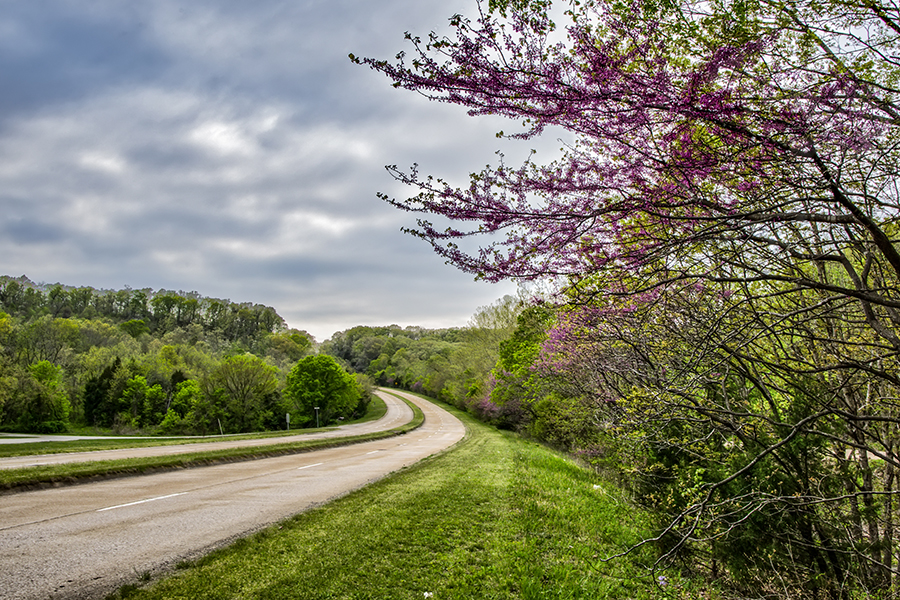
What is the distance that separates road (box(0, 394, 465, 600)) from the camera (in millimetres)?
4953

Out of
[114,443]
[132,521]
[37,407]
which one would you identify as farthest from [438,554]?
[37,407]

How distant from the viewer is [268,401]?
44031mm

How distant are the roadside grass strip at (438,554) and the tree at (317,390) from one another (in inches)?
1562

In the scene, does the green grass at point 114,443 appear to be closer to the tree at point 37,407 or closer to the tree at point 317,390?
the tree at point 37,407

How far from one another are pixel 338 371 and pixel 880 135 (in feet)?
165

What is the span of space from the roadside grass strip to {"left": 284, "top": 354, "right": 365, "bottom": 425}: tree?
130ft

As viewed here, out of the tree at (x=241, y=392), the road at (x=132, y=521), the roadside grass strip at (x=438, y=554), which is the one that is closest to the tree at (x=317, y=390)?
the tree at (x=241, y=392)

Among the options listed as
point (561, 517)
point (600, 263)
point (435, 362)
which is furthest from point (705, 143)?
point (435, 362)

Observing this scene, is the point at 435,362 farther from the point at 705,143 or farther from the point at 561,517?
the point at 705,143

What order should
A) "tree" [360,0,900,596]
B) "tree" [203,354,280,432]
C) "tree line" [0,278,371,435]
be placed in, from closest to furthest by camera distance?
"tree" [360,0,900,596] → "tree line" [0,278,371,435] → "tree" [203,354,280,432]

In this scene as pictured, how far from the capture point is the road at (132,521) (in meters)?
4.95

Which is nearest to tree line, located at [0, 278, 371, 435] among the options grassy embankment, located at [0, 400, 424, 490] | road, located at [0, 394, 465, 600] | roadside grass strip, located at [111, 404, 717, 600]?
grassy embankment, located at [0, 400, 424, 490]

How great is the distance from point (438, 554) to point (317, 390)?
44468 mm

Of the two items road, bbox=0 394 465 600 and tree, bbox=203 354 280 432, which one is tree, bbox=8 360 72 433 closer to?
tree, bbox=203 354 280 432
